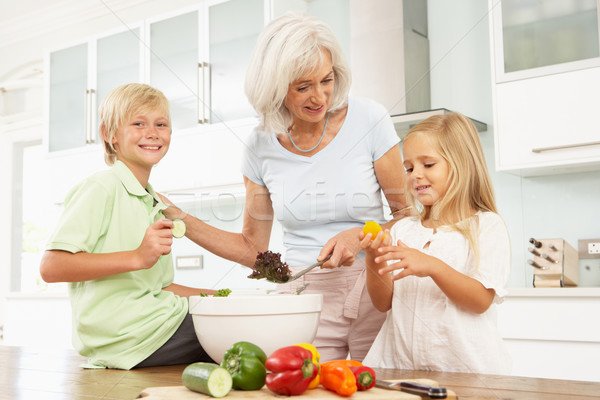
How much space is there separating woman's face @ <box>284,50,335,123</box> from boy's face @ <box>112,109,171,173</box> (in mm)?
298

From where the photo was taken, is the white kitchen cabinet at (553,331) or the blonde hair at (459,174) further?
the white kitchen cabinet at (553,331)

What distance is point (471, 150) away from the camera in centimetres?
129

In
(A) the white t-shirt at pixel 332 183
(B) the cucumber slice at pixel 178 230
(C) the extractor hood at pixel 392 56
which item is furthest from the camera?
(C) the extractor hood at pixel 392 56

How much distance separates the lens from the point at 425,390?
733mm

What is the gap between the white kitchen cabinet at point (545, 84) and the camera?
219 centimetres

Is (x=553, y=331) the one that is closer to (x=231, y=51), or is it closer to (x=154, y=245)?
(x=154, y=245)

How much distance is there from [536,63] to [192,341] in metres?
1.80

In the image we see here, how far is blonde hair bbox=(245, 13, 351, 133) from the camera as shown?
1246mm

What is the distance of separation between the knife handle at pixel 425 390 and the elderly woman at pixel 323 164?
0.51 metres

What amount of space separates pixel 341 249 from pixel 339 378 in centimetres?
38

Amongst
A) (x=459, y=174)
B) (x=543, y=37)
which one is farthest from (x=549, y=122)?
(x=459, y=174)

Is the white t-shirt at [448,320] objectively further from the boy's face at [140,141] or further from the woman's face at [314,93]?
the boy's face at [140,141]

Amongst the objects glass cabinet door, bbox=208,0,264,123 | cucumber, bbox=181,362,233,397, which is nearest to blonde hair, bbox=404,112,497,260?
cucumber, bbox=181,362,233,397

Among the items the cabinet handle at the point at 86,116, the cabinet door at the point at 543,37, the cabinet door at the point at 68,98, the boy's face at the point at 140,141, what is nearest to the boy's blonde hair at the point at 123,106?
the boy's face at the point at 140,141
